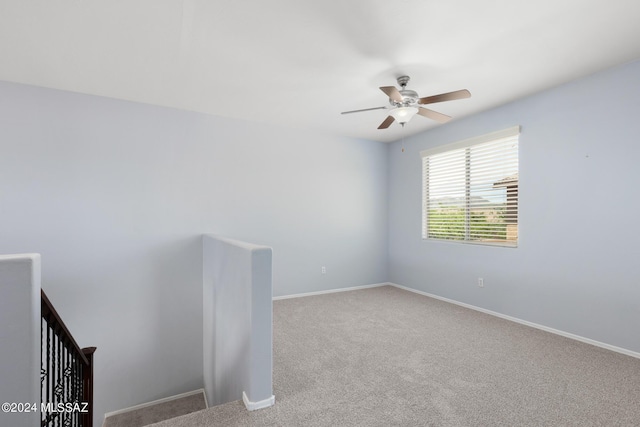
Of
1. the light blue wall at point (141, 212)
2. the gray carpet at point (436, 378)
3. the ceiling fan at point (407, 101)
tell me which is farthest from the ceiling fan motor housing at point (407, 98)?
the gray carpet at point (436, 378)

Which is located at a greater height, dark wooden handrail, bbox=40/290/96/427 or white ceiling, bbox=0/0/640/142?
white ceiling, bbox=0/0/640/142

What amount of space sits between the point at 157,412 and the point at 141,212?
7.85 ft

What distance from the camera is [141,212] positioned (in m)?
3.67

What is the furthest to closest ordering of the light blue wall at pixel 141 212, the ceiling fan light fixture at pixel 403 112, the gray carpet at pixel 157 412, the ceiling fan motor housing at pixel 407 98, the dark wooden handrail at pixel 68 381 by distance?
the gray carpet at pixel 157 412 → the light blue wall at pixel 141 212 → the ceiling fan light fixture at pixel 403 112 → the ceiling fan motor housing at pixel 407 98 → the dark wooden handrail at pixel 68 381

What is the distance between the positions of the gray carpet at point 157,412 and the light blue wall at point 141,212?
12 centimetres

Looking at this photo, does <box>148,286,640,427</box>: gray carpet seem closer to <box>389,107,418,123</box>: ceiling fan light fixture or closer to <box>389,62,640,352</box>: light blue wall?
<box>389,62,640,352</box>: light blue wall

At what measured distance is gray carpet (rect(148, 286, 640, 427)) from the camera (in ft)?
5.97

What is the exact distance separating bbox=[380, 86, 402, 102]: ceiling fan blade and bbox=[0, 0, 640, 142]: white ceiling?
0.99 feet

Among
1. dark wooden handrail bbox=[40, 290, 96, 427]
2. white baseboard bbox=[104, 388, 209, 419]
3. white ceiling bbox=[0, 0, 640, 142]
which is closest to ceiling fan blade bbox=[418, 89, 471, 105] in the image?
white ceiling bbox=[0, 0, 640, 142]

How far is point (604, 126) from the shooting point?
2822 millimetres

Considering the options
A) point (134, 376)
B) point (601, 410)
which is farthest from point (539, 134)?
point (134, 376)


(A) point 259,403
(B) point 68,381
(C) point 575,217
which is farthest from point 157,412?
(C) point 575,217

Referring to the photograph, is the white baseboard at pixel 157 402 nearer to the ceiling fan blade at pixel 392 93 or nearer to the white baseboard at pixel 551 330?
the white baseboard at pixel 551 330

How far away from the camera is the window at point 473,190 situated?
3.62m
